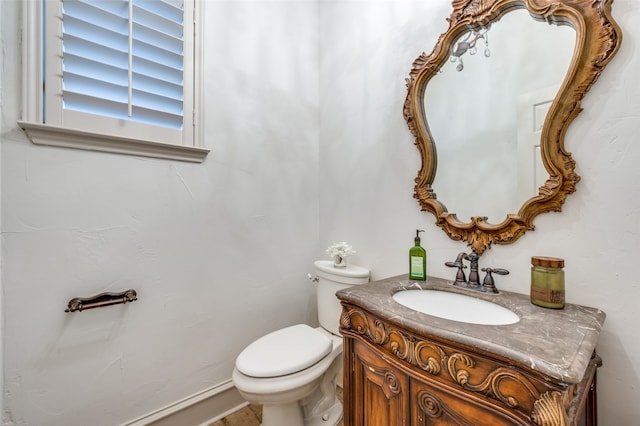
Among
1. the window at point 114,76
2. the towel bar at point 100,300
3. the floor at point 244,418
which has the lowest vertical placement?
the floor at point 244,418

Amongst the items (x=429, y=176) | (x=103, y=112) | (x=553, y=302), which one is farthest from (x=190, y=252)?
(x=553, y=302)

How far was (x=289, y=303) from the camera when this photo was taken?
5.77 ft

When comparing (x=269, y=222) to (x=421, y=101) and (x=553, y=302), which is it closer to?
(x=421, y=101)

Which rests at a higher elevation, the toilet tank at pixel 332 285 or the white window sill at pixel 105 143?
the white window sill at pixel 105 143

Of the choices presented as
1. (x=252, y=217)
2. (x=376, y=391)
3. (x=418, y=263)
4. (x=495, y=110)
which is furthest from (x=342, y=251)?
(x=495, y=110)

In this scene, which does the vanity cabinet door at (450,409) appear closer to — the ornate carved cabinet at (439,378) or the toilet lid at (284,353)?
the ornate carved cabinet at (439,378)

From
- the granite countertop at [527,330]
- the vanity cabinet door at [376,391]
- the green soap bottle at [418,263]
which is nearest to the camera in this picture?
the granite countertop at [527,330]

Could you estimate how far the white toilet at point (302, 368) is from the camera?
1080mm

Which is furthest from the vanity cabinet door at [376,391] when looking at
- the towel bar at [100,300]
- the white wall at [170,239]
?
the towel bar at [100,300]

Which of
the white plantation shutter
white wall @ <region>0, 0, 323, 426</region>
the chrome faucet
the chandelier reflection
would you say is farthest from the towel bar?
the chandelier reflection

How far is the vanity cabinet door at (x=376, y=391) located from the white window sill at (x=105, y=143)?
1.18 m

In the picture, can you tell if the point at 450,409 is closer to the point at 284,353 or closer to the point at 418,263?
the point at 418,263

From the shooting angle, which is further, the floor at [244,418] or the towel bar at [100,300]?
the floor at [244,418]

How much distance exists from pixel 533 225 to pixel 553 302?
11.3 inches
